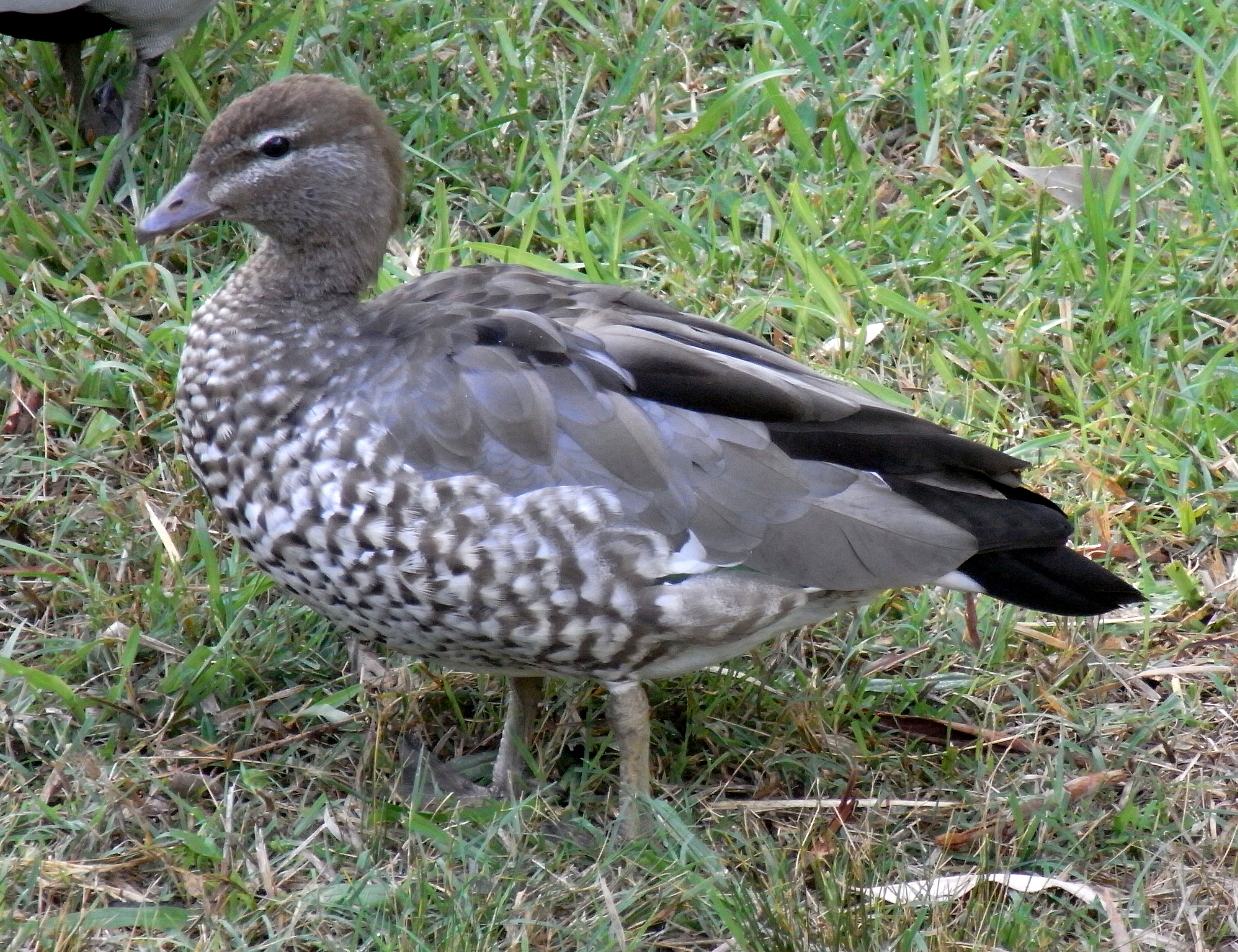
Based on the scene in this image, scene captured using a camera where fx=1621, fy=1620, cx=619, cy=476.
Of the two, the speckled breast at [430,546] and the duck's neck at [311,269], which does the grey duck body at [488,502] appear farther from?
the duck's neck at [311,269]

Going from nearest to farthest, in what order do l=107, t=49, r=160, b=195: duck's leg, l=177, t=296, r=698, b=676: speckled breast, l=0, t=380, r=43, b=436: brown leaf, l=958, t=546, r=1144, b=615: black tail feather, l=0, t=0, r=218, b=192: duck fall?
1. l=177, t=296, r=698, b=676: speckled breast
2. l=958, t=546, r=1144, b=615: black tail feather
3. l=0, t=380, r=43, b=436: brown leaf
4. l=0, t=0, r=218, b=192: duck
5. l=107, t=49, r=160, b=195: duck's leg

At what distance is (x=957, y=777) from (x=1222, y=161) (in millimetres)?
2187

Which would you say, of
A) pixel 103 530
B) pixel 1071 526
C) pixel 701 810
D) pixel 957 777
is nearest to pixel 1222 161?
pixel 1071 526

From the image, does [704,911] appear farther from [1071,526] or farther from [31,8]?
[31,8]

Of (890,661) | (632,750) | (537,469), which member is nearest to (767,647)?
(890,661)

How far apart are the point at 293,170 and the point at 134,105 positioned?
1612 millimetres

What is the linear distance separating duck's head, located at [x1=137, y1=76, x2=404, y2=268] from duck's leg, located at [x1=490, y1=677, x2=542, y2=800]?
991mm

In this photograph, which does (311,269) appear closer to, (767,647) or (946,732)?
(767,647)

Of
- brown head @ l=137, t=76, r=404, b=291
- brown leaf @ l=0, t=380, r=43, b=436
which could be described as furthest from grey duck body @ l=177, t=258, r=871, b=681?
brown leaf @ l=0, t=380, r=43, b=436

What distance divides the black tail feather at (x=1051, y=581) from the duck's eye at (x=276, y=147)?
1.61 metres

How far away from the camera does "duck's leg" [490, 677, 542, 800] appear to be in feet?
11.2

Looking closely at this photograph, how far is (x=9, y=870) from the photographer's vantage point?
9.80 ft

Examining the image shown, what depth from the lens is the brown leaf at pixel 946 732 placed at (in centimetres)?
350

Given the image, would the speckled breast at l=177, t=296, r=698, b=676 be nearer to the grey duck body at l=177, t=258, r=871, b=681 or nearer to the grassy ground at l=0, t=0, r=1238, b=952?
the grey duck body at l=177, t=258, r=871, b=681
